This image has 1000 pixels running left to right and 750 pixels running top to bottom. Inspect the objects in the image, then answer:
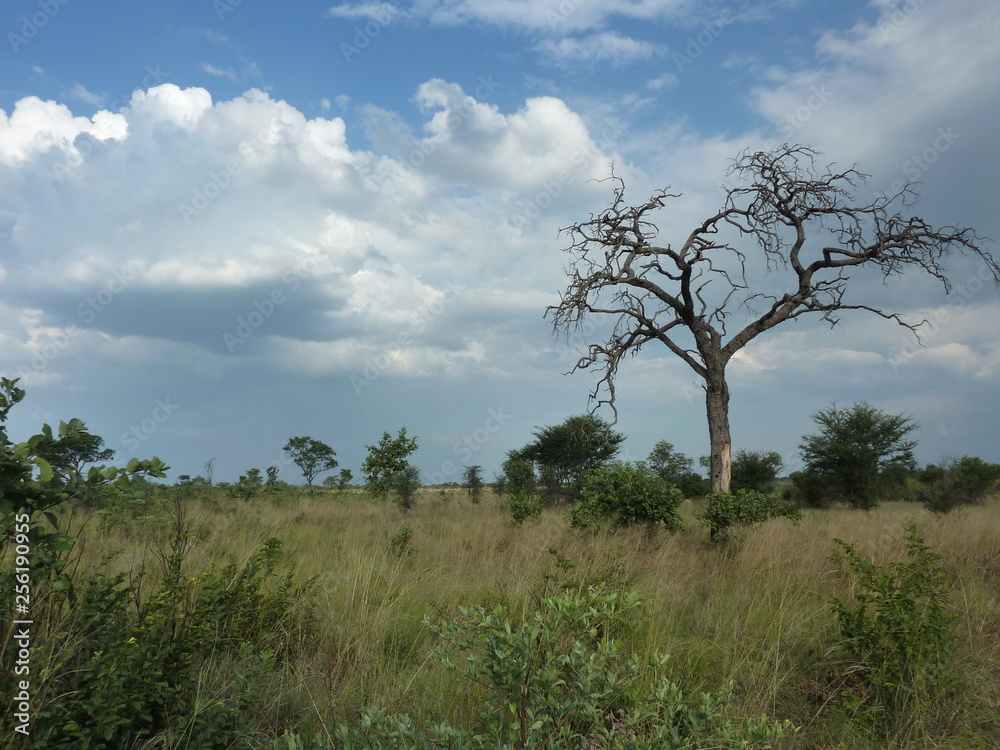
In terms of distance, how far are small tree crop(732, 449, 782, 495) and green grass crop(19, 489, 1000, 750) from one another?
1974 centimetres

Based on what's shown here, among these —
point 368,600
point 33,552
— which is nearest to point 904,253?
point 368,600

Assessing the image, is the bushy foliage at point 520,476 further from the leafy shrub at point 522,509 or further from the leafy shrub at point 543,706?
the leafy shrub at point 543,706

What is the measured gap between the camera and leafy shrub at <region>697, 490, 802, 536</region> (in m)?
10.5

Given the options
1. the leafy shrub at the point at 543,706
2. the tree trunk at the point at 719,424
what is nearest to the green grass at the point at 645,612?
the leafy shrub at the point at 543,706

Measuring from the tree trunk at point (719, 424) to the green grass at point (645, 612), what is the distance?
1.73 m

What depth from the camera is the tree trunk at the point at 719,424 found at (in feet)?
36.9

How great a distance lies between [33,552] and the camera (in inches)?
92.8

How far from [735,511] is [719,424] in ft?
5.54

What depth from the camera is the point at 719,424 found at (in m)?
11.2

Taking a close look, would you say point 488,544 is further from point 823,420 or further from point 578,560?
point 823,420

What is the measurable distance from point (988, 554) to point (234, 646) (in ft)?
33.9

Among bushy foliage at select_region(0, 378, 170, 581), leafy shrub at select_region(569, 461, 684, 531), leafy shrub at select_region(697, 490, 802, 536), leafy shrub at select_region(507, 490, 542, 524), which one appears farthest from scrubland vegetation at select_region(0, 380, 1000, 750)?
leafy shrub at select_region(507, 490, 542, 524)

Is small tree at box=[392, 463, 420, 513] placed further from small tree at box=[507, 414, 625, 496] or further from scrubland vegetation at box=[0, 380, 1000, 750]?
scrubland vegetation at box=[0, 380, 1000, 750]

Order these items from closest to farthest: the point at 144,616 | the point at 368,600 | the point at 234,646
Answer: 1. the point at 144,616
2. the point at 234,646
3. the point at 368,600
